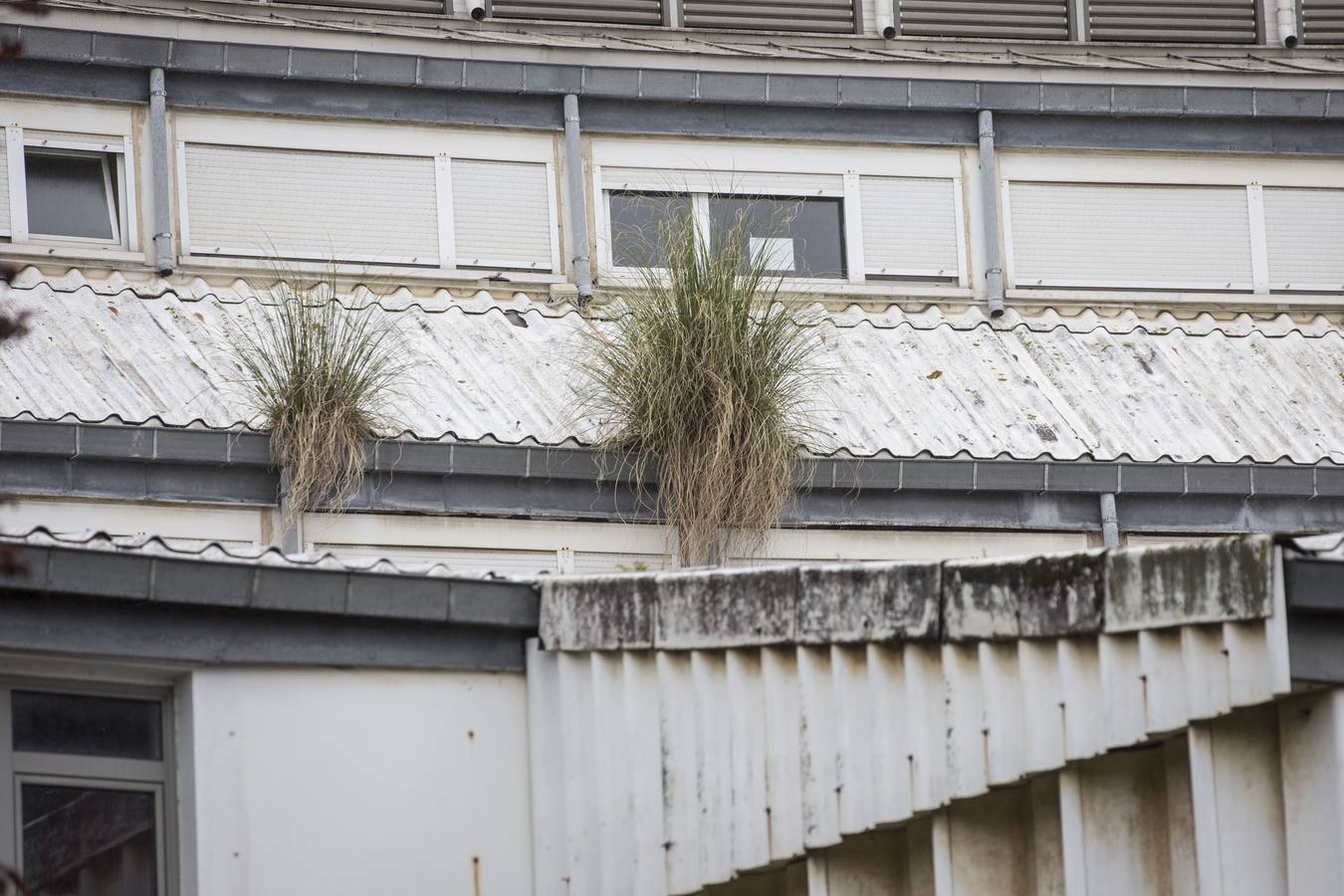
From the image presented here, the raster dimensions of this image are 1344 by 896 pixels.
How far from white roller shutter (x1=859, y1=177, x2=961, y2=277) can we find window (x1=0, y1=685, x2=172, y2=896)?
268 inches

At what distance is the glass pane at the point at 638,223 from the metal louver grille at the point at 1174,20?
Result: 3024 mm

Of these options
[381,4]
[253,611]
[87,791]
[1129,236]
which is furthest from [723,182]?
[87,791]

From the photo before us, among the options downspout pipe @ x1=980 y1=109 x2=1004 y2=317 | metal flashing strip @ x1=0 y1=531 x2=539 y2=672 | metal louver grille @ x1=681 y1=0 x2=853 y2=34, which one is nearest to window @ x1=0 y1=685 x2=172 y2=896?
metal flashing strip @ x1=0 y1=531 x2=539 y2=672

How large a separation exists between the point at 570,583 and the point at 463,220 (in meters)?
5.68

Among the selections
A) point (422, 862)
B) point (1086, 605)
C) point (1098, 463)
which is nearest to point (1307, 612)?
point (1086, 605)

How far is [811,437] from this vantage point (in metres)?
11.0

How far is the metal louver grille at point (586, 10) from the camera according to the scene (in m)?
12.8

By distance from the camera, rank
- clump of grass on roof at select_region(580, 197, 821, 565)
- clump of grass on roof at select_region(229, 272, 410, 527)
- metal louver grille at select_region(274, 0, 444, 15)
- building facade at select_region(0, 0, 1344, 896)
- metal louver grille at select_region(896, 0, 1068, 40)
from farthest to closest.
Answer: metal louver grille at select_region(896, 0, 1068, 40) → metal louver grille at select_region(274, 0, 444, 15) → clump of grass on roof at select_region(580, 197, 821, 565) → clump of grass on roof at select_region(229, 272, 410, 527) → building facade at select_region(0, 0, 1344, 896)

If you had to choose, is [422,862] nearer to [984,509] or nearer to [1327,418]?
[984,509]

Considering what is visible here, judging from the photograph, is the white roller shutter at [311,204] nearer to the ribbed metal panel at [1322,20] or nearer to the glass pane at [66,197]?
the glass pane at [66,197]

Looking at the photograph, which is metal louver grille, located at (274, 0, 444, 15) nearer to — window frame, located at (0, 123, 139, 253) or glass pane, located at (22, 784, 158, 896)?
window frame, located at (0, 123, 139, 253)

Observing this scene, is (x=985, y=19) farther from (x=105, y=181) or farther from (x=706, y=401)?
(x=105, y=181)

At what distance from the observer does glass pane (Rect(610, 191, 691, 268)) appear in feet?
40.6

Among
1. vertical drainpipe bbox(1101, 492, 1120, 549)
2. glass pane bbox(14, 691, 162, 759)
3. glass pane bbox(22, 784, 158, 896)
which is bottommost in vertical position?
glass pane bbox(22, 784, 158, 896)
